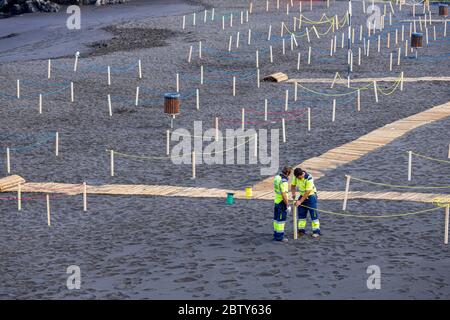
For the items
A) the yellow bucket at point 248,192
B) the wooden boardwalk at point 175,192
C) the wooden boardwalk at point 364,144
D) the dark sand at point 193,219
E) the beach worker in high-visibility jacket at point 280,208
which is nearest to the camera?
the dark sand at point 193,219

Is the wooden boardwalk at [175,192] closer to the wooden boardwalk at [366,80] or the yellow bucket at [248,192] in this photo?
the yellow bucket at [248,192]

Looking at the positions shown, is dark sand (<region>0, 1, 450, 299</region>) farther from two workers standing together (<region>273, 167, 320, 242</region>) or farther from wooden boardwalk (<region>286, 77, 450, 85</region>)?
wooden boardwalk (<region>286, 77, 450, 85</region>)

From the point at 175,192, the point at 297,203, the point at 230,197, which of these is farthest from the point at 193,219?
the point at 297,203

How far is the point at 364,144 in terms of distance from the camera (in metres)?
38.8

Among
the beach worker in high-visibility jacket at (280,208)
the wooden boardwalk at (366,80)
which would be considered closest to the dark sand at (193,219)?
the beach worker in high-visibility jacket at (280,208)

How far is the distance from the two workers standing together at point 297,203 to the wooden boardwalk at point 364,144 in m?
5.23

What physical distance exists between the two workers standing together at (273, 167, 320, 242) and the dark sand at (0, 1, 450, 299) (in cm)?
49

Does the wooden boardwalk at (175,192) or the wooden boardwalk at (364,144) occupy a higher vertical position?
the wooden boardwalk at (364,144)

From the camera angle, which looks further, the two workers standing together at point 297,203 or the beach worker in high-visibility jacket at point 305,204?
the beach worker in high-visibility jacket at point 305,204

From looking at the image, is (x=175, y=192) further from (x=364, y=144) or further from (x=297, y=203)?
(x=364, y=144)

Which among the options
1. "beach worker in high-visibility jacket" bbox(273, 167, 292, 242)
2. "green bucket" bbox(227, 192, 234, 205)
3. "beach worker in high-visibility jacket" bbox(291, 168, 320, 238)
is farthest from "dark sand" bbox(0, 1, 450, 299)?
"beach worker in high-visibility jacket" bbox(291, 168, 320, 238)

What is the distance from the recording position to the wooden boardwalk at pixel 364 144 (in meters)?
35.3

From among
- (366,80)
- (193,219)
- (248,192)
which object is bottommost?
(193,219)

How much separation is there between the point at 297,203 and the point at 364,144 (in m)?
12.1
